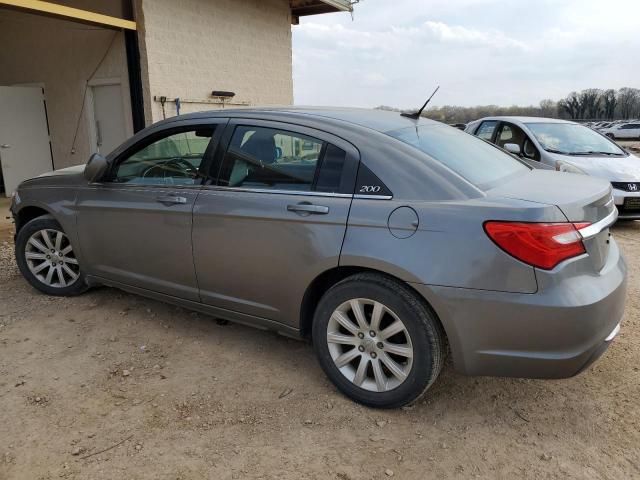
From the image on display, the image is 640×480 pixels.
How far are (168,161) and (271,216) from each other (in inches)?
43.7

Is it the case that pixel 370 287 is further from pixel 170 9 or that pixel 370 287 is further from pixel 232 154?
pixel 170 9

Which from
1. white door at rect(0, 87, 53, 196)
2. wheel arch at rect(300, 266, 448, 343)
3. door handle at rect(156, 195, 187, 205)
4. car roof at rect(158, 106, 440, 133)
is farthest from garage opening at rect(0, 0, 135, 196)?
wheel arch at rect(300, 266, 448, 343)

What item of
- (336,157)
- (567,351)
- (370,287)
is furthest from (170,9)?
(567,351)

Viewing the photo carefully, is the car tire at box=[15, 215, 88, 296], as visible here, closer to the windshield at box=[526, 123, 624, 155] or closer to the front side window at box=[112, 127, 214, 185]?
the front side window at box=[112, 127, 214, 185]

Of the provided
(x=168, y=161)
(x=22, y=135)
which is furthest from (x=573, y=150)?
(x=22, y=135)

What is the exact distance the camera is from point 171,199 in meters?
3.46

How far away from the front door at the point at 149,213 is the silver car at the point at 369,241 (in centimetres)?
1

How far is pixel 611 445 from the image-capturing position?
8.20ft

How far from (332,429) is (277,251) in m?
1.04

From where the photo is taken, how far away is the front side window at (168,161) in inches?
137

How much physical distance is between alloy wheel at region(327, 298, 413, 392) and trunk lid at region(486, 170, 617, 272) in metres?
0.87

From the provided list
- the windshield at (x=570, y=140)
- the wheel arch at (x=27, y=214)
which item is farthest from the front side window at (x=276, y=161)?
the windshield at (x=570, y=140)

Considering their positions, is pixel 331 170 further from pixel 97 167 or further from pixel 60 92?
pixel 60 92

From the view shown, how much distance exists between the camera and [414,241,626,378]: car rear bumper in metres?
2.35
